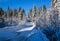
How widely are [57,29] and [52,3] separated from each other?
Result: 7.55 m

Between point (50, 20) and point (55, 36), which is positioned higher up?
point (50, 20)

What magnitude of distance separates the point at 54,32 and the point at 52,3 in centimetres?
807

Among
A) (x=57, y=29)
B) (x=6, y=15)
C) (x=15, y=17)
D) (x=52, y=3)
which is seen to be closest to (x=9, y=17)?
(x=6, y=15)

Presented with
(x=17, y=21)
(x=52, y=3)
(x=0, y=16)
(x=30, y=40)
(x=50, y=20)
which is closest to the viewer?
(x=30, y=40)

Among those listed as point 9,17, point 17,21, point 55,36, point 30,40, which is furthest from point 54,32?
point 17,21

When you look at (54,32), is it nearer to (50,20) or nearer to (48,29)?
(48,29)

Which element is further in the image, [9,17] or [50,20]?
[9,17]

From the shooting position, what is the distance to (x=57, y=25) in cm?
1358

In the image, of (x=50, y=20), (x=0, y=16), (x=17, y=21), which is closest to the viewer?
(x=50, y=20)

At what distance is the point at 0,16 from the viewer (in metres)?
18.0

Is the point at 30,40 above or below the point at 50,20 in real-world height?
below

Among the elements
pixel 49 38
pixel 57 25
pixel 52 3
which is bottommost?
pixel 49 38

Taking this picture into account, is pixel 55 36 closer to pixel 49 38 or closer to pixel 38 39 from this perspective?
pixel 49 38

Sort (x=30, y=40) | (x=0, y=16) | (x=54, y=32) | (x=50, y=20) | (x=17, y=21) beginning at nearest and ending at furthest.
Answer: (x=30, y=40) → (x=54, y=32) → (x=50, y=20) → (x=0, y=16) → (x=17, y=21)
